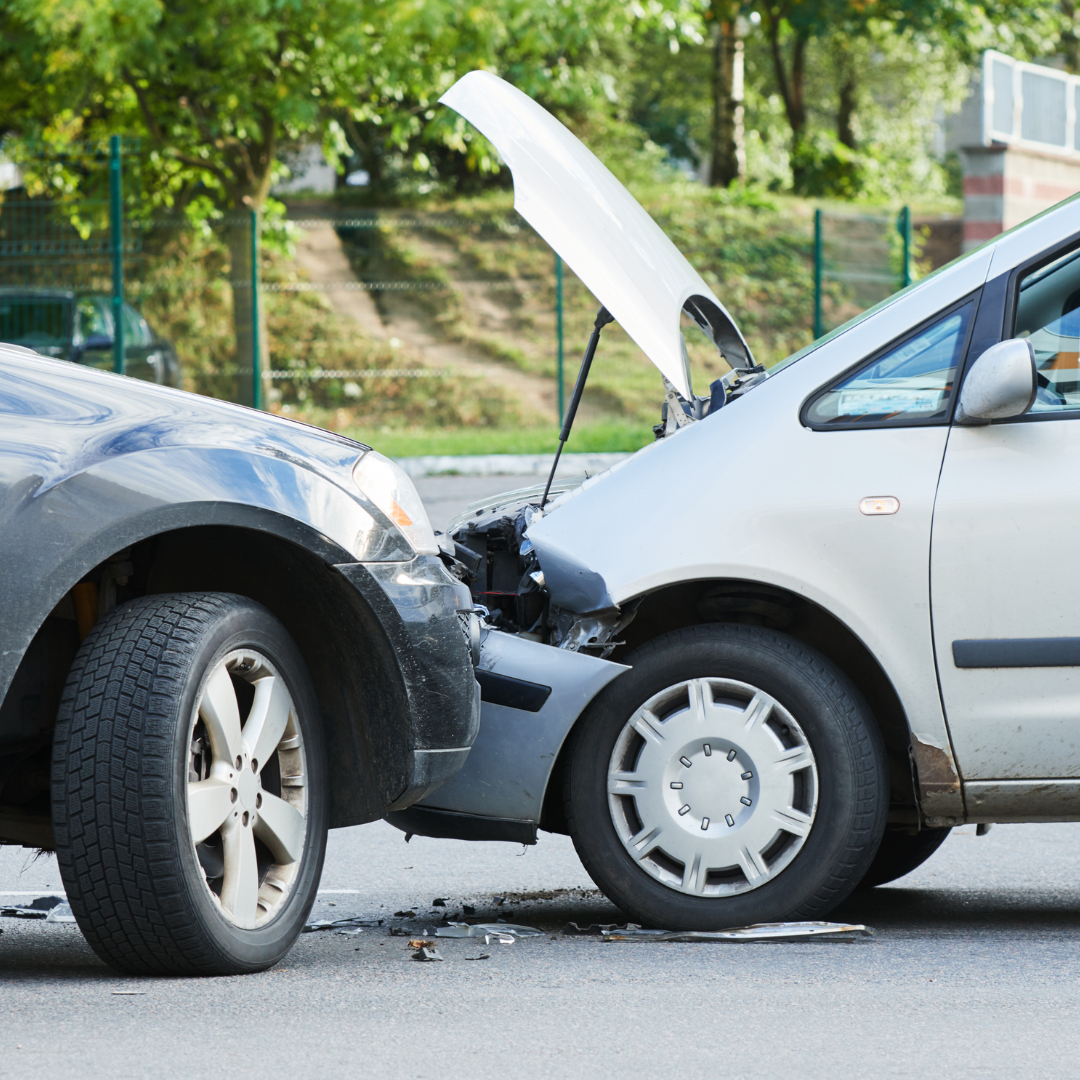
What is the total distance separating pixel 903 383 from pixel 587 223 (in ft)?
3.07

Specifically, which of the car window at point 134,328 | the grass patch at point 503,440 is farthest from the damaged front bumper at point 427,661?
the car window at point 134,328

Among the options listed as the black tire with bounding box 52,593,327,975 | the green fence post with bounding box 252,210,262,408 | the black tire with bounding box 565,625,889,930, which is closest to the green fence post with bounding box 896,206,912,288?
the green fence post with bounding box 252,210,262,408

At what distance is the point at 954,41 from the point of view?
98.6ft

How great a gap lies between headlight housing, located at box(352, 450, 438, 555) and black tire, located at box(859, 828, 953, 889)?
5.55 feet

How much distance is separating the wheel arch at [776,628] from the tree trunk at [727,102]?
2547 centimetres

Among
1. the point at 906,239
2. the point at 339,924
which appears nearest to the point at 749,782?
the point at 339,924

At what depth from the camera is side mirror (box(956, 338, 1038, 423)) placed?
399 centimetres

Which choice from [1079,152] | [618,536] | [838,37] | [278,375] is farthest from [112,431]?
[838,37]

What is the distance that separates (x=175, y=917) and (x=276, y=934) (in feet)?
1.10

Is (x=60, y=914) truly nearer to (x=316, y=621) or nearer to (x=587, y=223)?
(x=316, y=621)

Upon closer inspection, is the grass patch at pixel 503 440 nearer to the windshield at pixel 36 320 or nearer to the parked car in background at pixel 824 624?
the windshield at pixel 36 320

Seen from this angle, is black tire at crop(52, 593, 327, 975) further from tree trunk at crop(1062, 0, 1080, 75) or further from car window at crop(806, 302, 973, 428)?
tree trunk at crop(1062, 0, 1080, 75)

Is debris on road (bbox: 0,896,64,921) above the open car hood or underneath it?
underneath

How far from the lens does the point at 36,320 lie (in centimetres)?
1641
